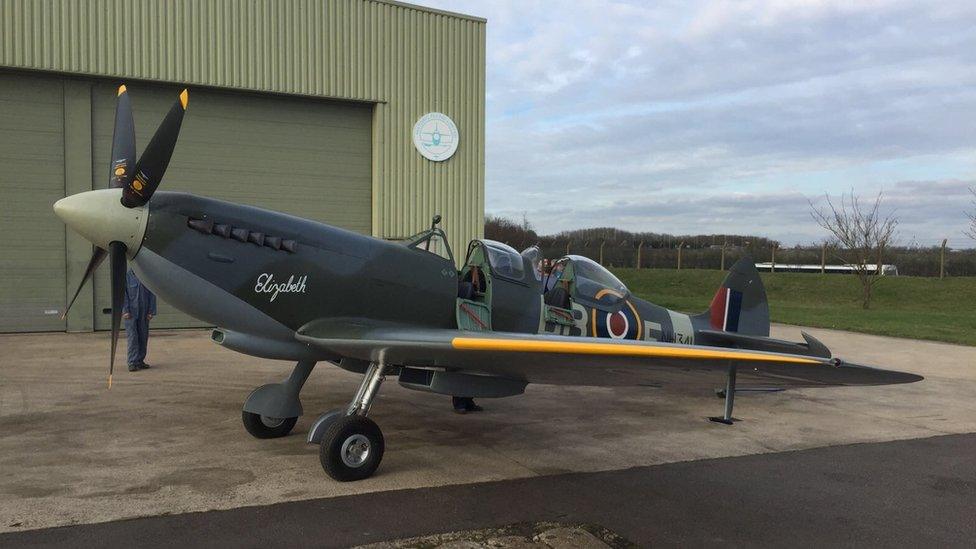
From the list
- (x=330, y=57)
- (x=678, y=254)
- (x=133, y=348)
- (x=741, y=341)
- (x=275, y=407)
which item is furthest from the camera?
(x=678, y=254)

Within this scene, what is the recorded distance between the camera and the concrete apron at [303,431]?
14.8ft

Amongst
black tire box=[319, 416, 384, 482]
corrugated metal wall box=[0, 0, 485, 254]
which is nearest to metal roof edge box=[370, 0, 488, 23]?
corrugated metal wall box=[0, 0, 485, 254]

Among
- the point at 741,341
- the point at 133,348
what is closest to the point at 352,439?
the point at 741,341

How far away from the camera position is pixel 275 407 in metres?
5.71

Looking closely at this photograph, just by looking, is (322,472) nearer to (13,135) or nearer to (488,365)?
(488,365)

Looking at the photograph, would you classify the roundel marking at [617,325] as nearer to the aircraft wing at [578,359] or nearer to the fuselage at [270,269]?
the aircraft wing at [578,359]

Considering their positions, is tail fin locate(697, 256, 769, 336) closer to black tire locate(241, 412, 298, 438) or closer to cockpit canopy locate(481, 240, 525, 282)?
cockpit canopy locate(481, 240, 525, 282)

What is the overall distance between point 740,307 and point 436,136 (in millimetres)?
9650

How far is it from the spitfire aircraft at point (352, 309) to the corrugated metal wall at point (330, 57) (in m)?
9.53

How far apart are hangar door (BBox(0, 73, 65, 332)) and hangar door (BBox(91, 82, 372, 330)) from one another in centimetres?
74

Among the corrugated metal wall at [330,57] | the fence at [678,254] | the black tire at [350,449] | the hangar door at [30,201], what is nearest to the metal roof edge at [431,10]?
the corrugated metal wall at [330,57]

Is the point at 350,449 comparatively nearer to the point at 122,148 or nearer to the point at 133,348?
the point at 122,148

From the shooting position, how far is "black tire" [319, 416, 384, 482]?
4668mm

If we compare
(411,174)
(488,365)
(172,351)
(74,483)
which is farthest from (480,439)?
(411,174)
